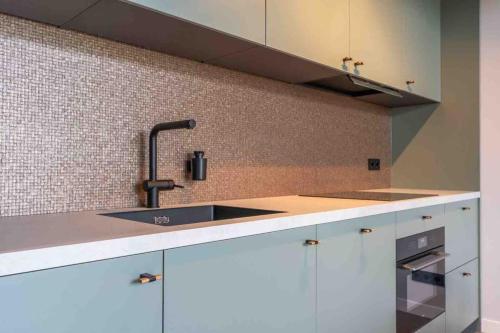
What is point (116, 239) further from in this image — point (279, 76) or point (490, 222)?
point (490, 222)

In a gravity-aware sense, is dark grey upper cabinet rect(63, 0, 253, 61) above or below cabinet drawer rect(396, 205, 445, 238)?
above

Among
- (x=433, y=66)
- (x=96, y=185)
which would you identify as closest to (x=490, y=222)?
(x=433, y=66)

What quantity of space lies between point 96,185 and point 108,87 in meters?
0.35

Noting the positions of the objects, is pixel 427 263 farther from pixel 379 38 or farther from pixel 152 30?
pixel 152 30

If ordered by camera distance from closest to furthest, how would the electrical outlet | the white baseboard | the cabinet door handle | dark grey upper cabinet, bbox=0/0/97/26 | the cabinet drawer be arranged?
the cabinet door handle, dark grey upper cabinet, bbox=0/0/97/26, the cabinet drawer, the white baseboard, the electrical outlet

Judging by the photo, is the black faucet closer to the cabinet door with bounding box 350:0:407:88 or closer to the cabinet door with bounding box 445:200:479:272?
the cabinet door with bounding box 350:0:407:88

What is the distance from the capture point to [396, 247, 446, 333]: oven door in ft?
5.68

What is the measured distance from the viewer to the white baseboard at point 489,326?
244 cm

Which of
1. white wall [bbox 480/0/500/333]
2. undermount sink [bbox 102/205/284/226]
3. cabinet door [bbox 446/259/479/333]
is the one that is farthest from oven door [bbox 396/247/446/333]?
undermount sink [bbox 102/205/284/226]

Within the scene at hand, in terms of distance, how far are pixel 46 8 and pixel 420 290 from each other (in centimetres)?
190

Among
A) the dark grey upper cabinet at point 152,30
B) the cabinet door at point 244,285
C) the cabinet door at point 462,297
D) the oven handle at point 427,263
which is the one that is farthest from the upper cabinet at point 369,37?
the cabinet door at point 462,297

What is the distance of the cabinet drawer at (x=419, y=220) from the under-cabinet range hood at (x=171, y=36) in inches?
27.5

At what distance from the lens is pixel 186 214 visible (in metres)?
1.52

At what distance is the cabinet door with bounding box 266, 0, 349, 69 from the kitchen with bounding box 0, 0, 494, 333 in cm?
1
